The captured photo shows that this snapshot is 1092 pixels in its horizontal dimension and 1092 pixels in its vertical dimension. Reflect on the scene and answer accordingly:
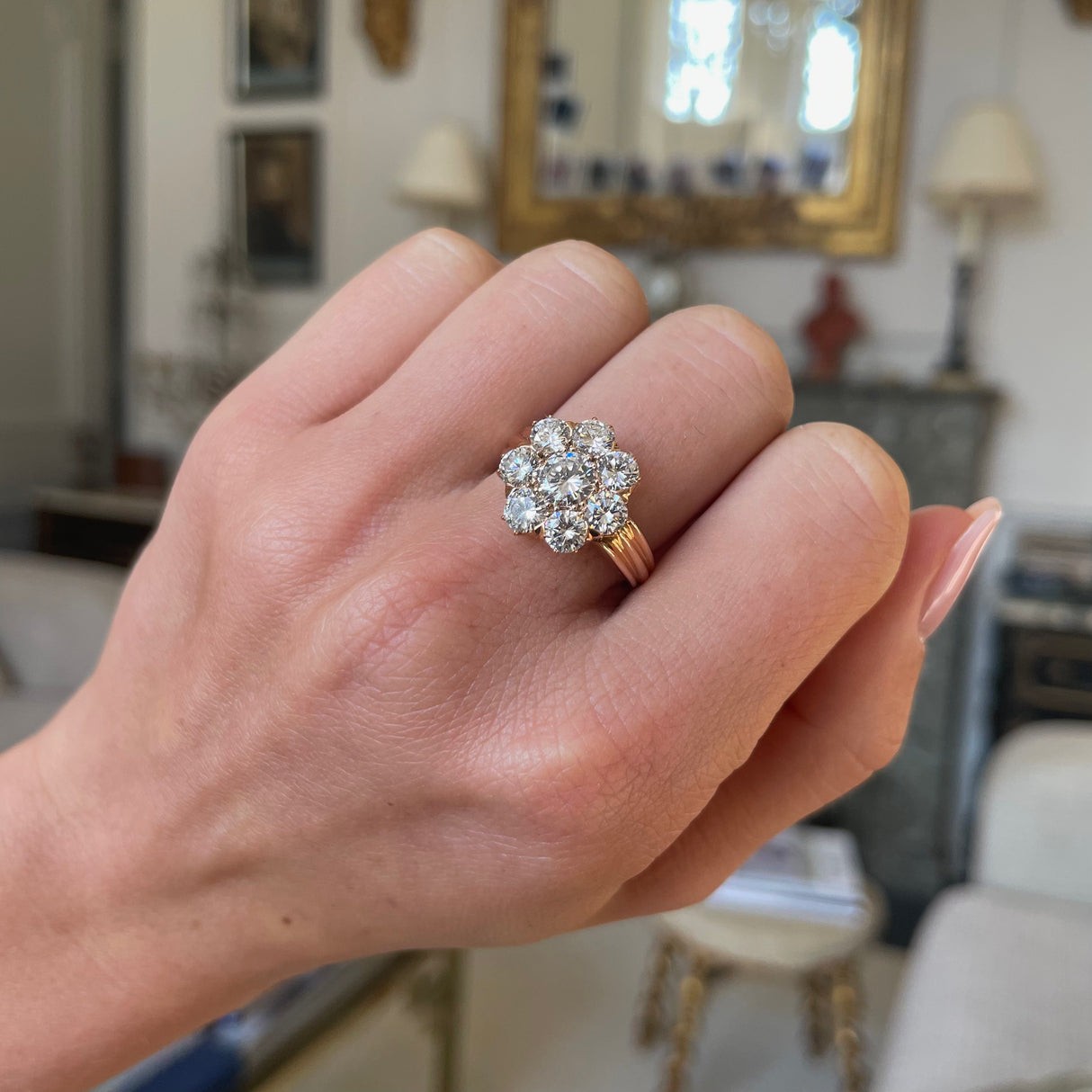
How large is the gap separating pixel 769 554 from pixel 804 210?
266cm

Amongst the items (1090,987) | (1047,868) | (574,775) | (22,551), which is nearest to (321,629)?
(574,775)

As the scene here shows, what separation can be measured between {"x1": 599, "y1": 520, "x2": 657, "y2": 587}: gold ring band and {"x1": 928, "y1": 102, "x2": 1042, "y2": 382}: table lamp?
2.39 meters

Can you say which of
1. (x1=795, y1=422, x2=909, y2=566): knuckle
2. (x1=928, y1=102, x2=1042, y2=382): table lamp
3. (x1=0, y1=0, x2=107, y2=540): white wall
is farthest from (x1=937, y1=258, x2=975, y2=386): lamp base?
(x1=0, y1=0, x2=107, y2=540): white wall

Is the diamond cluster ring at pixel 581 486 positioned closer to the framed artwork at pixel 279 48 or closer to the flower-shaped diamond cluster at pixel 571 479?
the flower-shaped diamond cluster at pixel 571 479

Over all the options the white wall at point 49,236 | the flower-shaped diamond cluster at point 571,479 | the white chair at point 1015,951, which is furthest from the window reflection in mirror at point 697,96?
the flower-shaped diamond cluster at point 571,479

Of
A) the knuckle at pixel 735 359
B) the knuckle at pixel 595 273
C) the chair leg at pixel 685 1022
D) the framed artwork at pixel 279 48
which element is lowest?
the chair leg at pixel 685 1022

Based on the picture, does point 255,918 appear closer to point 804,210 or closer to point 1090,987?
point 1090,987

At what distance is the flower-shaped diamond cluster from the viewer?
0.37m

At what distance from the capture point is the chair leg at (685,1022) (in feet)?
5.88

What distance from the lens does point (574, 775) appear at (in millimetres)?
377

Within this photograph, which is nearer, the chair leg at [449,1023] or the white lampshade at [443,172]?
the chair leg at [449,1023]

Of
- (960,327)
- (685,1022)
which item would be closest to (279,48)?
(960,327)

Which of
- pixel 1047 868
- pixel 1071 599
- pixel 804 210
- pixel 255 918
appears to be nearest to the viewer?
pixel 255 918

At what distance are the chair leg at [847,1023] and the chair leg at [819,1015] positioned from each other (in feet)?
0.74
